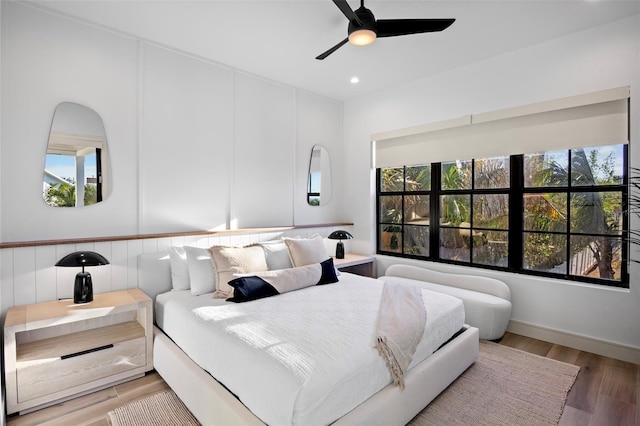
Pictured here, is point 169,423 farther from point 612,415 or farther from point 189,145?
point 612,415

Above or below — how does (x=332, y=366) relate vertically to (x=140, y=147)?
below

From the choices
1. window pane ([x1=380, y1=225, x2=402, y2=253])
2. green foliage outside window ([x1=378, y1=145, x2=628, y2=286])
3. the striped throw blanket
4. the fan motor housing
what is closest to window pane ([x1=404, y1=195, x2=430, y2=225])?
green foliage outside window ([x1=378, y1=145, x2=628, y2=286])

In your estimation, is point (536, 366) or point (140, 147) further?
point (140, 147)

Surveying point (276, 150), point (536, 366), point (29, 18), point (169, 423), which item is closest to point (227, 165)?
point (276, 150)

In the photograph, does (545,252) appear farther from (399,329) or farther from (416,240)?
(399,329)

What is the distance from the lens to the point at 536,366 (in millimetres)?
2646

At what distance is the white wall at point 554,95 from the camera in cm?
274

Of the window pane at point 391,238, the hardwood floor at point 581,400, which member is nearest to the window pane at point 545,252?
the hardwood floor at point 581,400

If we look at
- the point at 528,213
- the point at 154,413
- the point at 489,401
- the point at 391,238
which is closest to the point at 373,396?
the point at 489,401

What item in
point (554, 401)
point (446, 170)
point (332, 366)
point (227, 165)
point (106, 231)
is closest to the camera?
point (332, 366)

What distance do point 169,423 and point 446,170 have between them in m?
3.61

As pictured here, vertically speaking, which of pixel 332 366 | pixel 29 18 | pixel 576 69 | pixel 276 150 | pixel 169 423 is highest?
pixel 29 18

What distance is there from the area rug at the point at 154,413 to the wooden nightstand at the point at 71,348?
36 centimetres

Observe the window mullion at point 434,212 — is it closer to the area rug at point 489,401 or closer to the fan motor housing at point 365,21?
the area rug at point 489,401
